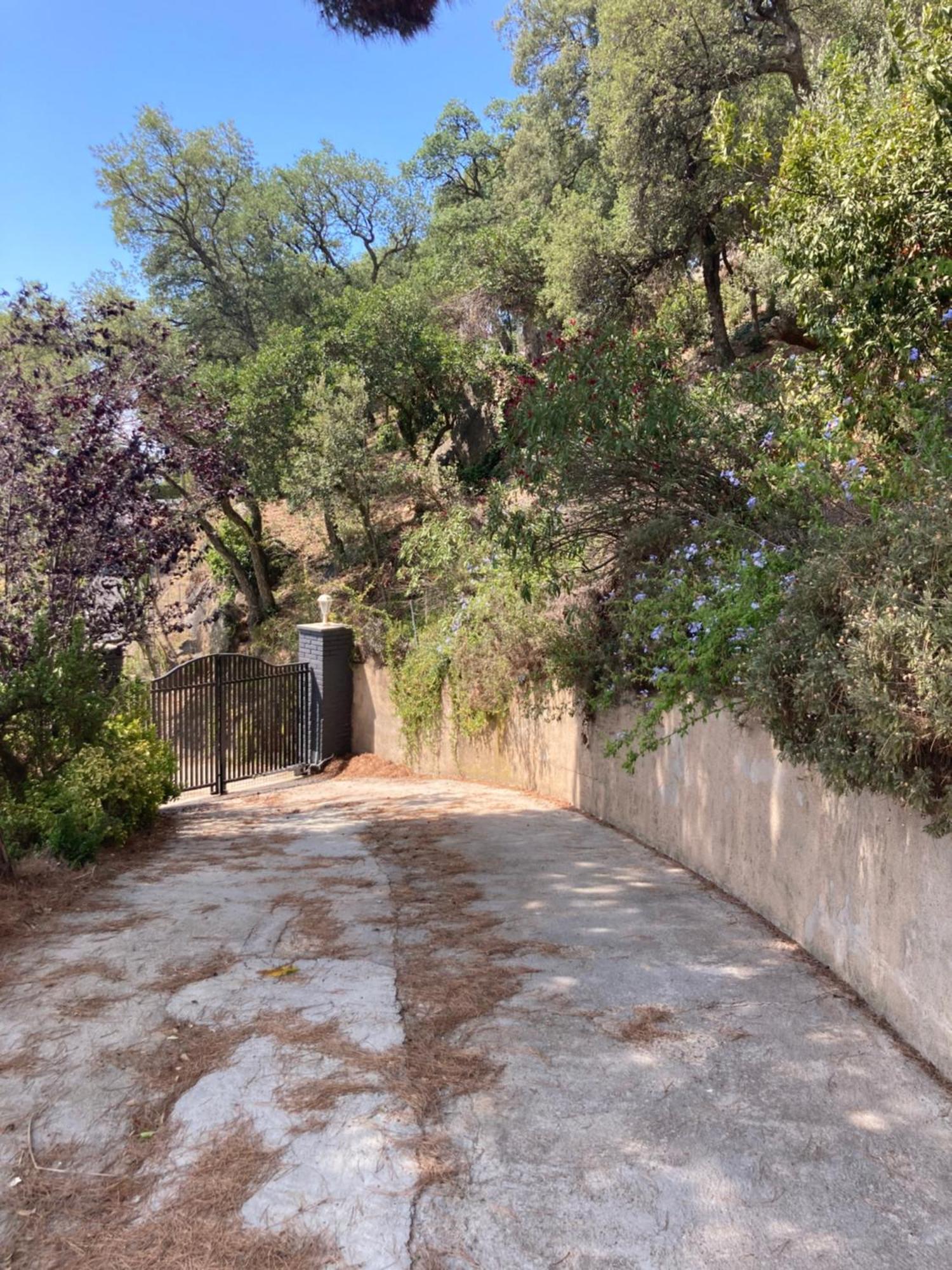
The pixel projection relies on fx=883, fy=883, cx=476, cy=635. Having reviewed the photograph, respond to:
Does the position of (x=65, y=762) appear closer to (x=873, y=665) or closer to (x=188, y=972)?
(x=188, y=972)

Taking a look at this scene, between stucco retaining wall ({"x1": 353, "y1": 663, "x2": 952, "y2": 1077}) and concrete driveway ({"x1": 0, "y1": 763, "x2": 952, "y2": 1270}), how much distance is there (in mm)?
156

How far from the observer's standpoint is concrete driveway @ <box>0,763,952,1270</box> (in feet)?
7.30

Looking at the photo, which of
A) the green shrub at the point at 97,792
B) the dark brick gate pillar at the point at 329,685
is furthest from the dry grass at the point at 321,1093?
the dark brick gate pillar at the point at 329,685

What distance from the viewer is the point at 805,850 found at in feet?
13.4

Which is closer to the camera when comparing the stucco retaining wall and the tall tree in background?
the stucco retaining wall

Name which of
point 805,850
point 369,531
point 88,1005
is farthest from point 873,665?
point 369,531

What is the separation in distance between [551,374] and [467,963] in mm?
5063

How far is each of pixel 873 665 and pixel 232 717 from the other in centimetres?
962

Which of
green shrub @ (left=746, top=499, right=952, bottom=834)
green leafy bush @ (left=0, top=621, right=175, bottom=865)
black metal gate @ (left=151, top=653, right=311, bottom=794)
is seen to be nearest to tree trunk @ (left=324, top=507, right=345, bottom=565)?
black metal gate @ (left=151, top=653, right=311, bottom=794)

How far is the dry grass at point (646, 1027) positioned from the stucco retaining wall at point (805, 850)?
0.82 m

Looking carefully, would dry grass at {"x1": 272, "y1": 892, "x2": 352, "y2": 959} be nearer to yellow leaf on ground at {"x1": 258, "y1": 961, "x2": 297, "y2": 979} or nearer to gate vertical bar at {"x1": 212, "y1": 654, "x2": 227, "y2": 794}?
yellow leaf on ground at {"x1": 258, "y1": 961, "x2": 297, "y2": 979}

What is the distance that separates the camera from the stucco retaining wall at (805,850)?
10.0 ft

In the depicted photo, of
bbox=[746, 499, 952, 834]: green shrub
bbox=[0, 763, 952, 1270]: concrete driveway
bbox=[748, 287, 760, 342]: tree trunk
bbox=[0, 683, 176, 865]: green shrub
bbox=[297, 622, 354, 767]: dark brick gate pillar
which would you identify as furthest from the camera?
bbox=[748, 287, 760, 342]: tree trunk

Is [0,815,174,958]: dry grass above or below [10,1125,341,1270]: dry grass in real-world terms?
above
